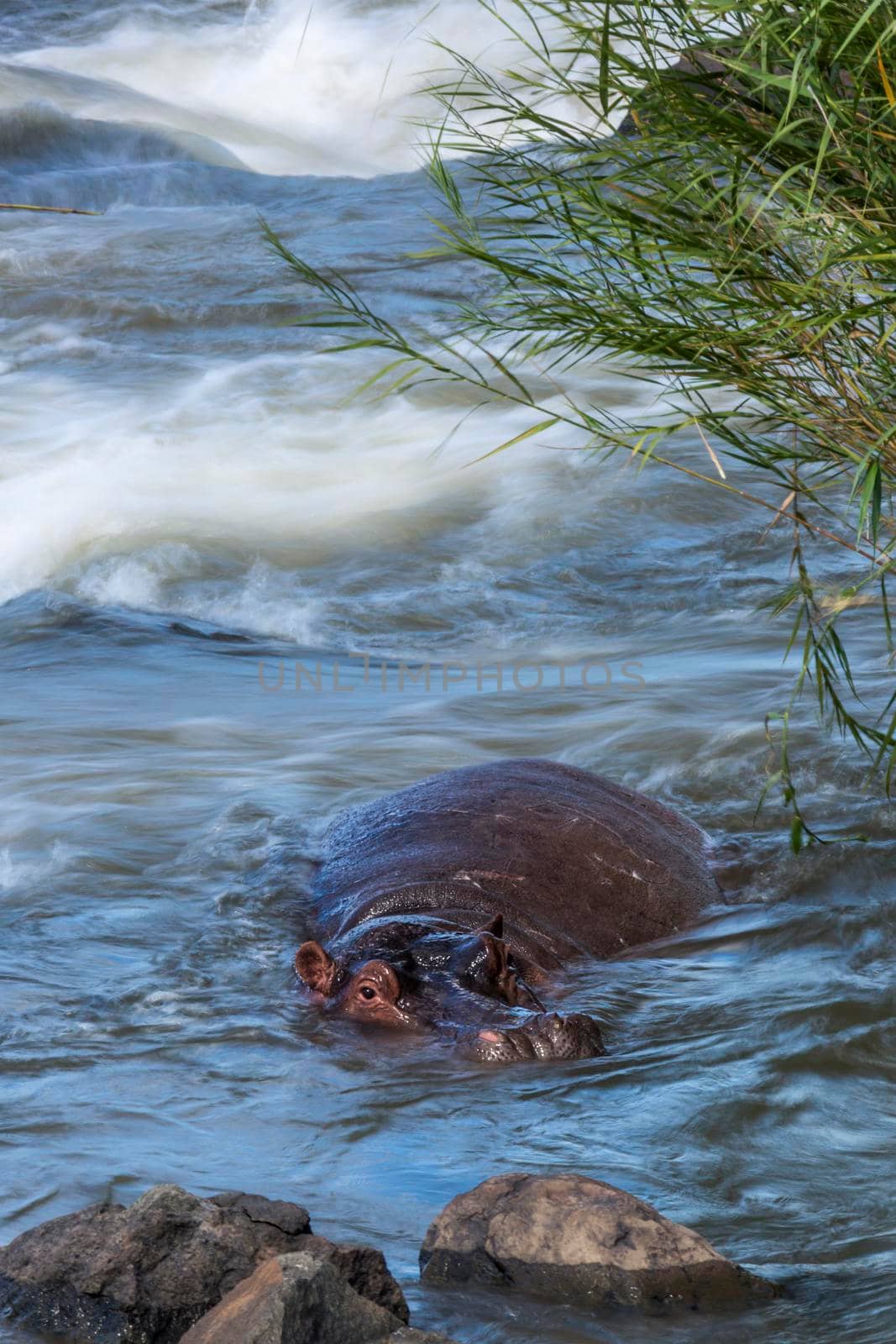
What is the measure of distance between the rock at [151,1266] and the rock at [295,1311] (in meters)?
0.12

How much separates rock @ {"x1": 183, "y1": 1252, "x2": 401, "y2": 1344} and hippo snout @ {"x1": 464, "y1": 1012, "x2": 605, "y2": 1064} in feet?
4.82

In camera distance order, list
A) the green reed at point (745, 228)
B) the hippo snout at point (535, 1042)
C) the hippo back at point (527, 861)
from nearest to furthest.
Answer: the green reed at point (745, 228), the hippo snout at point (535, 1042), the hippo back at point (527, 861)

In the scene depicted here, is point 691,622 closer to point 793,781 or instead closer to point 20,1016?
point 793,781

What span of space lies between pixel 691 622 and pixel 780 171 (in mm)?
4800

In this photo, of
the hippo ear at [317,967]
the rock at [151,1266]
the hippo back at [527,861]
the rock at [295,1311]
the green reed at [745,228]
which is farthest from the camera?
the hippo back at [527,861]

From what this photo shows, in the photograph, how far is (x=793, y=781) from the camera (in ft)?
20.9

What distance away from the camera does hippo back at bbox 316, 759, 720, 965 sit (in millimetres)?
4789

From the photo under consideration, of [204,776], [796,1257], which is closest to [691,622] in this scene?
[204,776]

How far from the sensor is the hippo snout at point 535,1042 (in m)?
3.75

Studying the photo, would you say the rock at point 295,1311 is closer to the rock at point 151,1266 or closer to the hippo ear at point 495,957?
the rock at point 151,1266

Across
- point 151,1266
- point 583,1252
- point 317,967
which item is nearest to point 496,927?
point 317,967

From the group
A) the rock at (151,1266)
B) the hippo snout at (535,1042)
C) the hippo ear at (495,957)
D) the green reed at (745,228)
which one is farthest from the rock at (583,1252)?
the green reed at (745,228)

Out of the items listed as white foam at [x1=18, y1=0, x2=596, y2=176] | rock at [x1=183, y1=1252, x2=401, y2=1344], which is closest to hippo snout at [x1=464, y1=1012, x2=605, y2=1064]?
rock at [x1=183, y1=1252, x2=401, y2=1344]

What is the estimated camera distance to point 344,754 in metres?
6.95
